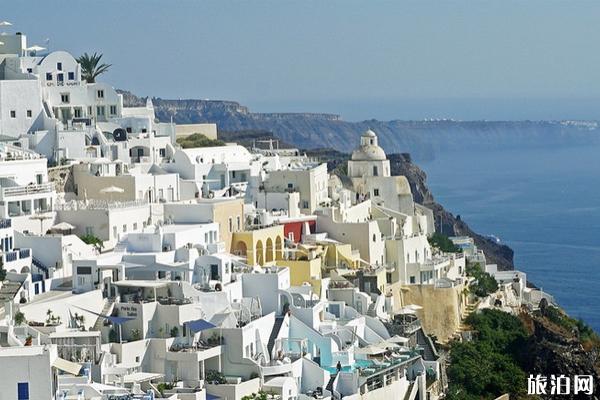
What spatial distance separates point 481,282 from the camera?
175ft

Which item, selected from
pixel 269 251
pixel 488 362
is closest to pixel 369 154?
pixel 269 251

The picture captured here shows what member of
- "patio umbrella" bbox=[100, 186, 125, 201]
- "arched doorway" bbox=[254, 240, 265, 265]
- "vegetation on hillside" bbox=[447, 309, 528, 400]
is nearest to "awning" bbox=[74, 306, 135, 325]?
"arched doorway" bbox=[254, 240, 265, 265]

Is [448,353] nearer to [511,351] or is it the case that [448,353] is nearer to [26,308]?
[511,351]

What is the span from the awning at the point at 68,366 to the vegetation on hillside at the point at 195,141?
76.2ft

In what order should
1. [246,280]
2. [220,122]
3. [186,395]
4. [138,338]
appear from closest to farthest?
[186,395] → [138,338] → [246,280] → [220,122]

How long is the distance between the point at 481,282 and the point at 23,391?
2693 cm

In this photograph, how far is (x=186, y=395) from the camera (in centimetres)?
3350

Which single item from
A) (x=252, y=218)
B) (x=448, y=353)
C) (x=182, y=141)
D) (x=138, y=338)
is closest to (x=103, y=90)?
(x=182, y=141)

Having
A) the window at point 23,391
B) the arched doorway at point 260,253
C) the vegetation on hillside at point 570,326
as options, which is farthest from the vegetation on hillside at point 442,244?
the window at point 23,391

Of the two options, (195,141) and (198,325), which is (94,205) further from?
(195,141)

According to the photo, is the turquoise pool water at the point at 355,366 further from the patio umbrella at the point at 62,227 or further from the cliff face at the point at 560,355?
the cliff face at the point at 560,355

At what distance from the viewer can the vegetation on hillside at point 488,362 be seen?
44.4 metres

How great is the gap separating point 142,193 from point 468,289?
35.8 feet

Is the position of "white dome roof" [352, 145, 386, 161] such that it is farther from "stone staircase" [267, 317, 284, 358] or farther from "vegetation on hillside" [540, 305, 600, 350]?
"stone staircase" [267, 317, 284, 358]
